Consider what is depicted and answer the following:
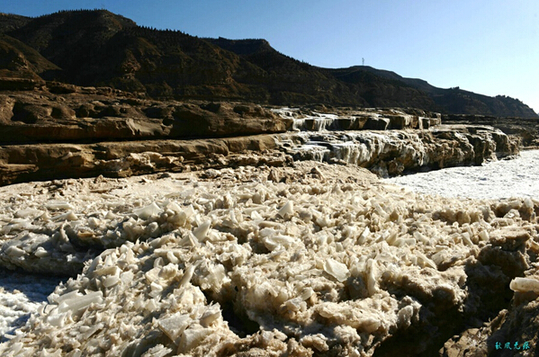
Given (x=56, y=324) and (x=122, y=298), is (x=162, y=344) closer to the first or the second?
(x=122, y=298)

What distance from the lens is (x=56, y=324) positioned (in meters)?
1.52

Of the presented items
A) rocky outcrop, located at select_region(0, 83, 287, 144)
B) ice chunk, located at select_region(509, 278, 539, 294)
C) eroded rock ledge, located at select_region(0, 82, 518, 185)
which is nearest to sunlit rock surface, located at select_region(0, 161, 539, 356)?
ice chunk, located at select_region(509, 278, 539, 294)

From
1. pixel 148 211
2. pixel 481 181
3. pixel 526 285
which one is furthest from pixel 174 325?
pixel 481 181

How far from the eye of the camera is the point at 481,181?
7469 mm

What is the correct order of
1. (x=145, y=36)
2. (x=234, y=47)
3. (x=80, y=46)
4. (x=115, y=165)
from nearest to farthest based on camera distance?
(x=115, y=165), (x=145, y=36), (x=80, y=46), (x=234, y=47)

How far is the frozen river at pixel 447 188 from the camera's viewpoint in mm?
1873

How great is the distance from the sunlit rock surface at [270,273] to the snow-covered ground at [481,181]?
150 inches

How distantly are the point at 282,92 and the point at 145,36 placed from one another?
34.3ft

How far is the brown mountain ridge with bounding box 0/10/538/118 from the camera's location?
818 inches

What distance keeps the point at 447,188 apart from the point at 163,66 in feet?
63.8

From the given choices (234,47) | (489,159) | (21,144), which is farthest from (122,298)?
(234,47)

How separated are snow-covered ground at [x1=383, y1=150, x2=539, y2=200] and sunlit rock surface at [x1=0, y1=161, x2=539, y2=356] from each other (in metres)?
3.82

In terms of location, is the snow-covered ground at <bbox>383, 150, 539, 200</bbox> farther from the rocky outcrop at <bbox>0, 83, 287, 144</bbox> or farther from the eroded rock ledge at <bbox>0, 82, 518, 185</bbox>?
the rocky outcrop at <bbox>0, 83, 287, 144</bbox>

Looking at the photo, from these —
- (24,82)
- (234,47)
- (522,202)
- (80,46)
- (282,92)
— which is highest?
(234,47)
